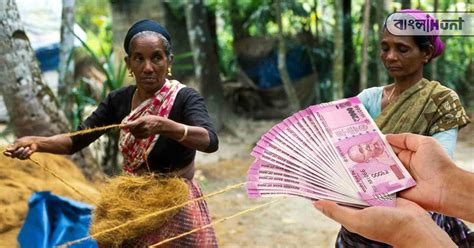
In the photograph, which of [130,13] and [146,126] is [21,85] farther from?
[130,13]

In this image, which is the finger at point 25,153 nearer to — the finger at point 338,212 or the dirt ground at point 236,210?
→ the finger at point 338,212

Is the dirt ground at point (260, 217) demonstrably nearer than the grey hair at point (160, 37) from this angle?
No

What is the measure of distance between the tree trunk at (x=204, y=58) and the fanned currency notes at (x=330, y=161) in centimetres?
586

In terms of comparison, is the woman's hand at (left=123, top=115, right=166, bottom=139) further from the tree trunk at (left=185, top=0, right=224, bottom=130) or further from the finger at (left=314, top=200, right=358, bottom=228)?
the tree trunk at (left=185, top=0, right=224, bottom=130)

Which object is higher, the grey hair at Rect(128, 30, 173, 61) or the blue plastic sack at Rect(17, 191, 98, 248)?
the grey hair at Rect(128, 30, 173, 61)

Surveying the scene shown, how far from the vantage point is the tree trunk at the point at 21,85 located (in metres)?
3.77

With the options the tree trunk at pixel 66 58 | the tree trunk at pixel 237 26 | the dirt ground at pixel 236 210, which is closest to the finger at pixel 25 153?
the dirt ground at pixel 236 210

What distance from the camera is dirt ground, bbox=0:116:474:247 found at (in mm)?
3477

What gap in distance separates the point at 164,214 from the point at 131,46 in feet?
2.34

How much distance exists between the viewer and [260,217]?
4.79 metres

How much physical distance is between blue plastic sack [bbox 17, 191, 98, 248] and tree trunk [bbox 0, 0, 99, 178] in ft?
2.46

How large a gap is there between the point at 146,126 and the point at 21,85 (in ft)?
7.63

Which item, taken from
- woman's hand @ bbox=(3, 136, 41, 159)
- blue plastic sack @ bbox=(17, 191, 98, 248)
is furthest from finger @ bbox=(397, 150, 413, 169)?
blue plastic sack @ bbox=(17, 191, 98, 248)

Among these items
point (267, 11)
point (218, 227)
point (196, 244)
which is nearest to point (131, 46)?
point (196, 244)
